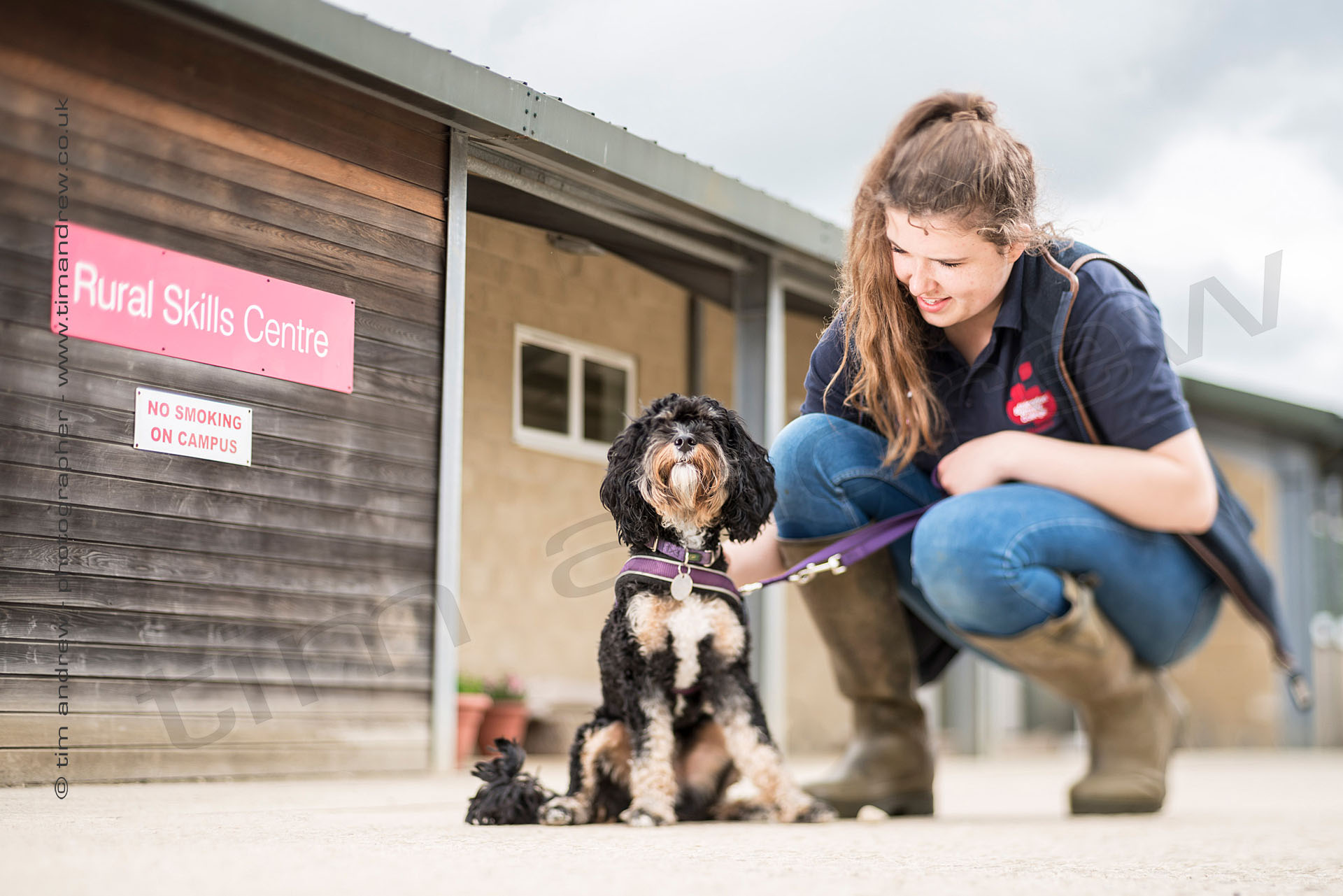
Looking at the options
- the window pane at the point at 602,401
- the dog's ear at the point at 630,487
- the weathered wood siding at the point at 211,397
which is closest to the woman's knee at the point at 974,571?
the dog's ear at the point at 630,487

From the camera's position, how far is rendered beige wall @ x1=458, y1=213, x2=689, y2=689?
227 centimetres

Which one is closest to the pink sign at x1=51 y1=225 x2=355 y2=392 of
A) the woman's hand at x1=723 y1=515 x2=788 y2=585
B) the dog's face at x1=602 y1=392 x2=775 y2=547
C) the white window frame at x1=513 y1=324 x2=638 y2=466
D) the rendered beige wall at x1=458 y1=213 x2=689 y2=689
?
the rendered beige wall at x1=458 y1=213 x2=689 y2=689

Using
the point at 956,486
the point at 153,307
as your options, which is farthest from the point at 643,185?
the point at 153,307

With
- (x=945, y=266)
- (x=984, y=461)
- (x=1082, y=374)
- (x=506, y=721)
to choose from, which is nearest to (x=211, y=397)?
(x=945, y=266)

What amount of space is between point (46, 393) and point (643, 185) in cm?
155

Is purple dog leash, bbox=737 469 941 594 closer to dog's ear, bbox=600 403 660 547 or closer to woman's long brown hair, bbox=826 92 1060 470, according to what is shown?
woman's long brown hair, bbox=826 92 1060 470

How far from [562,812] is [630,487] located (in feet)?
2.17

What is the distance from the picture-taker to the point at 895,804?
108 inches

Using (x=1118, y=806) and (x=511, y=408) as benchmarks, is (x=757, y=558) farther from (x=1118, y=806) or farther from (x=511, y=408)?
(x=1118, y=806)

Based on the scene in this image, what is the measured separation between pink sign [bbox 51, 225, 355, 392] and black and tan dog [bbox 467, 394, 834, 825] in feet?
2.10

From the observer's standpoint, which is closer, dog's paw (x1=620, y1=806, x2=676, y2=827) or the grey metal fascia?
the grey metal fascia

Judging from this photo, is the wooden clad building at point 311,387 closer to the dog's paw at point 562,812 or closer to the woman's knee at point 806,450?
the woman's knee at point 806,450

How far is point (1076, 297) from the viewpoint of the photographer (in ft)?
7.84

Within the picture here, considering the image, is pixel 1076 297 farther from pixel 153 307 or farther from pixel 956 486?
pixel 153 307
